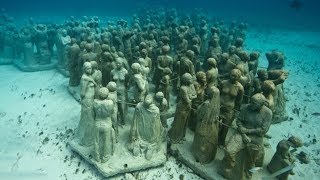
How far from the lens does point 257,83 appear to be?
11375mm

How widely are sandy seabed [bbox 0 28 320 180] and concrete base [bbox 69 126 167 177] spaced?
266 millimetres

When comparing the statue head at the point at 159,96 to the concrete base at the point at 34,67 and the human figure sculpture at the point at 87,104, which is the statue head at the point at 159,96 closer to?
the human figure sculpture at the point at 87,104

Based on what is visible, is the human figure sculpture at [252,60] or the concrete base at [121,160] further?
the human figure sculpture at [252,60]

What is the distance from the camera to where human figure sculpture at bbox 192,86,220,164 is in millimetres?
9250

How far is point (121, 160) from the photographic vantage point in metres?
10.1

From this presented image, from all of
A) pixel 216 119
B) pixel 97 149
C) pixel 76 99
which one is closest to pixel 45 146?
pixel 97 149

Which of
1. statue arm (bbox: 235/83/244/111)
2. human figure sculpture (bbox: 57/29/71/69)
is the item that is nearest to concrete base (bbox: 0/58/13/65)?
human figure sculpture (bbox: 57/29/71/69)

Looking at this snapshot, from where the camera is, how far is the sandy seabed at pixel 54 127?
10219 millimetres

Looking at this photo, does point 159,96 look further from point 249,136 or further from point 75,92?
point 75,92

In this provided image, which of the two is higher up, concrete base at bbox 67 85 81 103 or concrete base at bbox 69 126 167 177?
concrete base at bbox 67 85 81 103

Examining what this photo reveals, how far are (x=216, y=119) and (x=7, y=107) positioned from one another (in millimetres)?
9641

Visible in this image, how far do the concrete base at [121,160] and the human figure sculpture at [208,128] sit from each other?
3.83 ft

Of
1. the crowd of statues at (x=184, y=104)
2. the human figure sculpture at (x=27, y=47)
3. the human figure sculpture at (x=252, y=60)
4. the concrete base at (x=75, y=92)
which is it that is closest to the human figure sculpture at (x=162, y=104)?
the crowd of statues at (x=184, y=104)

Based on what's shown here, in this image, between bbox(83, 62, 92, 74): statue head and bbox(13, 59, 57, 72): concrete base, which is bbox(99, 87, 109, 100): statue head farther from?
bbox(13, 59, 57, 72): concrete base
